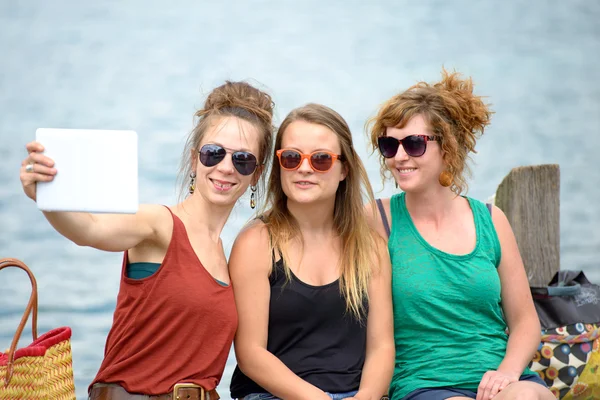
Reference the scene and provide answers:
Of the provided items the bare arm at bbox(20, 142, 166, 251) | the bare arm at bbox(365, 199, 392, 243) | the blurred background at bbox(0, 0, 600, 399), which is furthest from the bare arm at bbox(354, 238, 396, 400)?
the blurred background at bbox(0, 0, 600, 399)

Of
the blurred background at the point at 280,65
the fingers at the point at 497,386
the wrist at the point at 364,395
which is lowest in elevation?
the wrist at the point at 364,395

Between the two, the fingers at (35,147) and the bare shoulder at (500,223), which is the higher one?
the fingers at (35,147)

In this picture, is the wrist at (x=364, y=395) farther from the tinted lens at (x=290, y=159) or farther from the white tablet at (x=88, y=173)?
the white tablet at (x=88, y=173)

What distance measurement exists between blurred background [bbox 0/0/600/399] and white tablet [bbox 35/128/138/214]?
8.26m

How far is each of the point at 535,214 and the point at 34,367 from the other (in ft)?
10.4

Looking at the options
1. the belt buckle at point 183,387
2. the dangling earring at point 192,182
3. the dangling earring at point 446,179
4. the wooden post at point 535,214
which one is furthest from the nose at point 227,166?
the wooden post at point 535,214

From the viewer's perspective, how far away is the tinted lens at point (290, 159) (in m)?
3.36

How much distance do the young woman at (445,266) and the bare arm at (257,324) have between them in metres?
0.56

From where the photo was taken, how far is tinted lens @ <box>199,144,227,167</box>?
3.24 meters

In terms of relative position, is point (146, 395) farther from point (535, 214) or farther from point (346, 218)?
point (535, 214)

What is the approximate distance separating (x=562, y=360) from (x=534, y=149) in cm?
730

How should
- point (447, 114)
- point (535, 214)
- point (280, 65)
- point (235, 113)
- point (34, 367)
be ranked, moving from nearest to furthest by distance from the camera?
point (34, 367) < point (235, 113) < point (447, 114) < point (535, 214) < point (280, 65)

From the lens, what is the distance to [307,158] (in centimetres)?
337

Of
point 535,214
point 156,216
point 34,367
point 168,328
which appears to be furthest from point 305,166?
point 535,214
